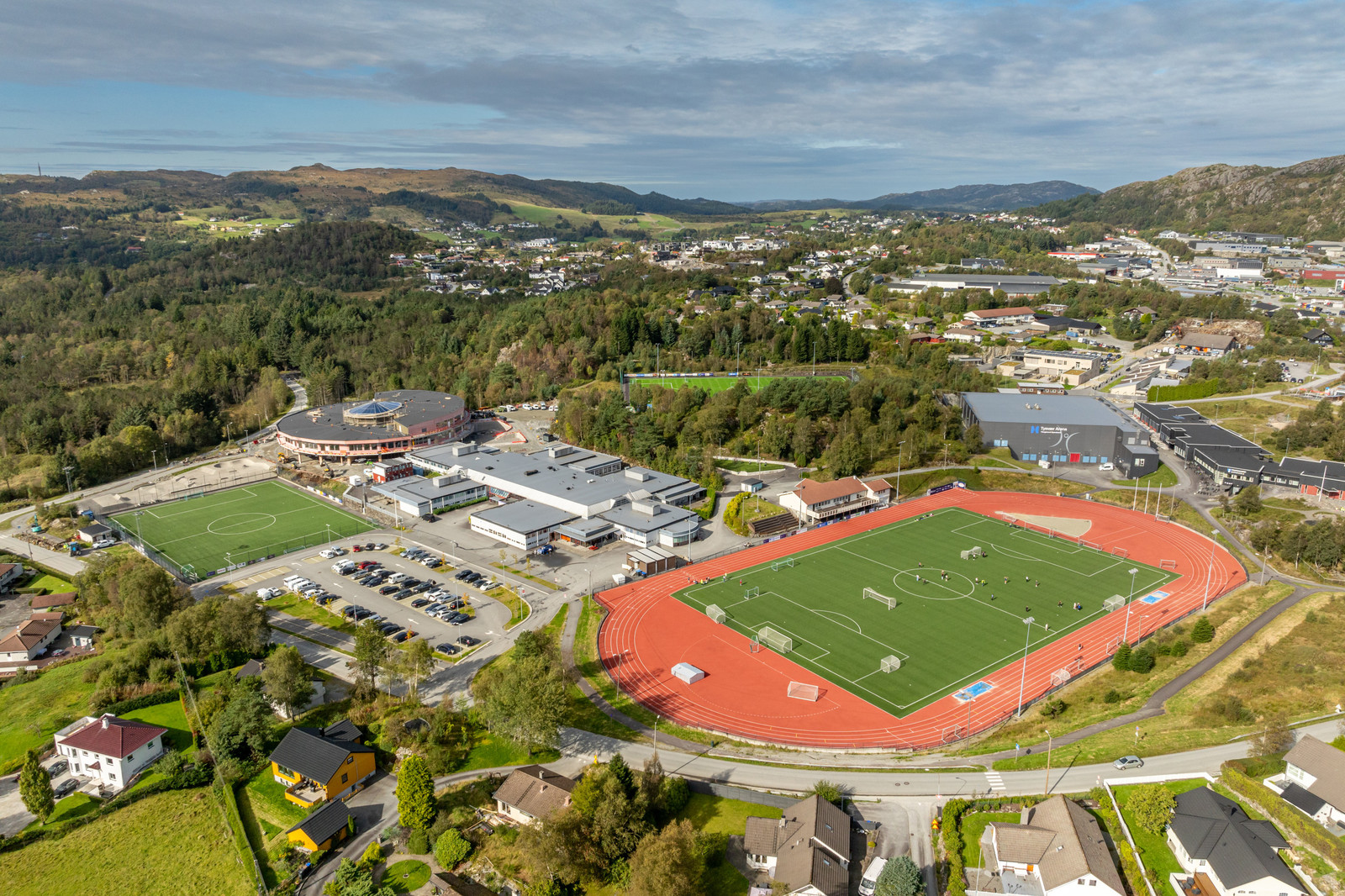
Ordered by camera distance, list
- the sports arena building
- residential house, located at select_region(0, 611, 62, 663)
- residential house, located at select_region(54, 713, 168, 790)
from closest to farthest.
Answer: residential house, located at select_region(54, 713, 168, 790) < residential house, located at select_region(0, 611, 62, 663) < the sports arena building

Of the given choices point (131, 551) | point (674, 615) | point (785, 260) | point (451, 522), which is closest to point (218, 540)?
point (131, 551)

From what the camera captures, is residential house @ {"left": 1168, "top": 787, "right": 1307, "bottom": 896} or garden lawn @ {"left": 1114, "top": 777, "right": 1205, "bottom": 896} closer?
residential house @ {"left": 1168, "top": 787, "right": 1307, "bottom": 896}

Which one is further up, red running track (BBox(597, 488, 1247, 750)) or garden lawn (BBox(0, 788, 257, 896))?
red running track (BBox(597, 488, 1247, 750))

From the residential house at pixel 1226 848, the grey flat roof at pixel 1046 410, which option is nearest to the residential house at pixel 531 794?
the residential house at pixel 1226 848

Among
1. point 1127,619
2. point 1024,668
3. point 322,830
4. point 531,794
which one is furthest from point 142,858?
point 1127,619

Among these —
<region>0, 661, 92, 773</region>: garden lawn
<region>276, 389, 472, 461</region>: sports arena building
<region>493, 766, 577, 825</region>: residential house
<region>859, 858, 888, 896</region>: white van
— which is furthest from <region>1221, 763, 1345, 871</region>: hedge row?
<region>276, 389, 472, 461</region>: sports arena building

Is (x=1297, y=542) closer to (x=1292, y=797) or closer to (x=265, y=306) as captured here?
(x=1292, y=797)

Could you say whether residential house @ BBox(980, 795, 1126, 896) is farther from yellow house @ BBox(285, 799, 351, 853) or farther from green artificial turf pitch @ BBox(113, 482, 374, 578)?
green artificial turf pitch @ BBox(113, 482, 374, 578)
